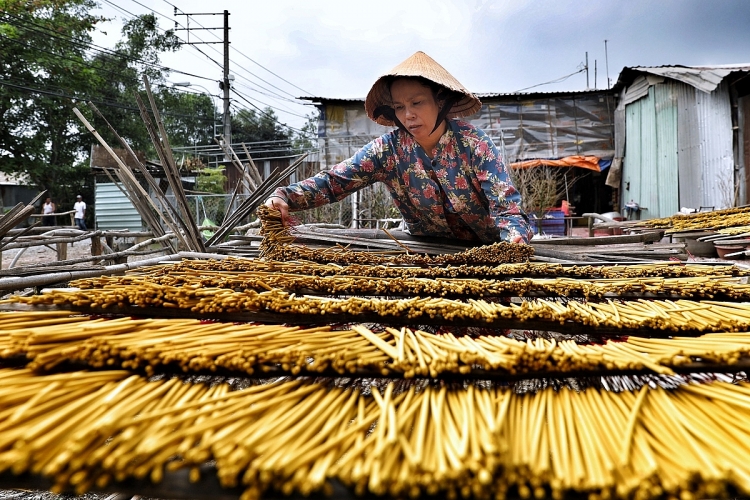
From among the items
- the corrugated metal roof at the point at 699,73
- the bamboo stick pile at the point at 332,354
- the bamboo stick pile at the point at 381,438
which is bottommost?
the bamboo stick pile at the point at 381,438

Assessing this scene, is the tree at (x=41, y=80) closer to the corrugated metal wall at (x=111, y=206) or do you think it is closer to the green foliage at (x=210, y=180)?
the corrugated metal wall at (x=111, y=206)

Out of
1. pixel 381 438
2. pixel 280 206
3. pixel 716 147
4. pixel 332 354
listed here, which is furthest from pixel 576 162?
pixel 381 438

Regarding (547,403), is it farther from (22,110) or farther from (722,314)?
(22,110)

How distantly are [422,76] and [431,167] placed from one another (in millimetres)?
500

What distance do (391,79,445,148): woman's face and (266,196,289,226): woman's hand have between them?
0.82 meters

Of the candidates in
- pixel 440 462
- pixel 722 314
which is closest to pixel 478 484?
pixel 440 462

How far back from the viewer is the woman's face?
2398mm

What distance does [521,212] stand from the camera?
2.26 metres

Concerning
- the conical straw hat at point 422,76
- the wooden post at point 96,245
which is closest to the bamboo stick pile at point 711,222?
the conical straw hat at point 422,76

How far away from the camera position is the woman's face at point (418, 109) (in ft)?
7.87

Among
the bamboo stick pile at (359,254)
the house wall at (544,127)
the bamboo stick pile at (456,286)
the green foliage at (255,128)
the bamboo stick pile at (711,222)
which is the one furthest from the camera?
the green foliage at (255,128)

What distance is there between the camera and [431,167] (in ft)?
8.26

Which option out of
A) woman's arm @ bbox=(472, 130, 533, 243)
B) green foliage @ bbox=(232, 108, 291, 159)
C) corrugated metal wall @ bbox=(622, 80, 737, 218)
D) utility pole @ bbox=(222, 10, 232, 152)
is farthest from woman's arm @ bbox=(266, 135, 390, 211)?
green foliage @ bbox=(232, 108, 291, 159)

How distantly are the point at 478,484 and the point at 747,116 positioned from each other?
9.79m
